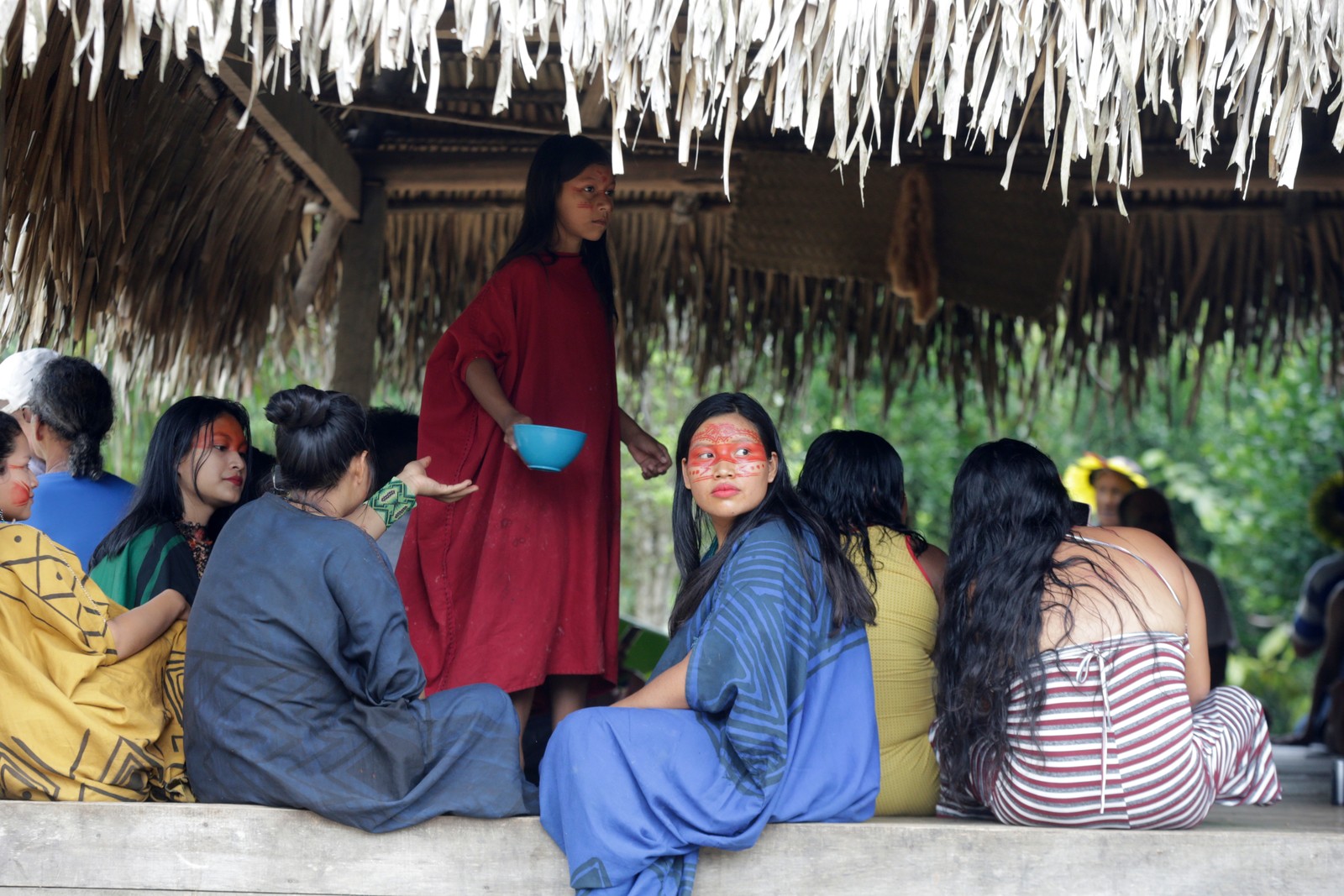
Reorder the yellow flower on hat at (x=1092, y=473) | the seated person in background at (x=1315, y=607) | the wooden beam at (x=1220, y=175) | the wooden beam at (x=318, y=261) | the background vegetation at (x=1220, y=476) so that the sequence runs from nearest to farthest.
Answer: the wooden beam at (x=1220, y=175) → the wooden beam at (x=318, y=261) → the yellow flower on hat at (x=1092, y=473) → the seated person in background at (x=1315, y=607) → the background vegetation at (x=1220, y=476)

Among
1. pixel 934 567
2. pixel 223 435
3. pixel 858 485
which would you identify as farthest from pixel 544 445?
pixel 934 567

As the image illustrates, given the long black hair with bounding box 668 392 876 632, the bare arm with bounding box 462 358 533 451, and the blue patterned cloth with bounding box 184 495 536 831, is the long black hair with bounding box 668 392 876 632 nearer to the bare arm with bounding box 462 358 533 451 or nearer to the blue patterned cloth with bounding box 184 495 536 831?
the bare arm with bounding box 462 358 533 451

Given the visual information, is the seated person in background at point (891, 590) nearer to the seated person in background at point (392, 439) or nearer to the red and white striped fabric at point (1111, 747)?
the red and white striped fabric at point (1111, 747)

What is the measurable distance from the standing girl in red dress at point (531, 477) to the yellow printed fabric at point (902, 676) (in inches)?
25.4

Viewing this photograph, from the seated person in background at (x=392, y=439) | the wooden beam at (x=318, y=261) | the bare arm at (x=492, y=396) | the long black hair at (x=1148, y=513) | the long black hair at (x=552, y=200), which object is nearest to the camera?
the bare arm at (x=492, y=396)

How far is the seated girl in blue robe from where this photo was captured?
223 cm

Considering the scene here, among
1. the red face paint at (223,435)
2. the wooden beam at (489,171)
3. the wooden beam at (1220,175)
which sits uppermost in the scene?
the wooden beam at (1220,175)

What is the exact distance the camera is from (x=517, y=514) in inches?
117

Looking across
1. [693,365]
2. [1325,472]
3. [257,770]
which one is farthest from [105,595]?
[1325,472]

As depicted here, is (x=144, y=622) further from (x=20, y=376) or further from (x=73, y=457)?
(x=20, y=376)

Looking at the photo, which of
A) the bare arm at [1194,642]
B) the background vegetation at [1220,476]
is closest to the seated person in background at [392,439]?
the bare arm at [1194,642]

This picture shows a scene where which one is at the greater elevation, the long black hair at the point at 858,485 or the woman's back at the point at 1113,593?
the long black hair at the point at 858,485

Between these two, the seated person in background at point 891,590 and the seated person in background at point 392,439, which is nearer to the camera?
the seated person in background at point 891,590

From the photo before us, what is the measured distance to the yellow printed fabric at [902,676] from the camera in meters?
2.65
